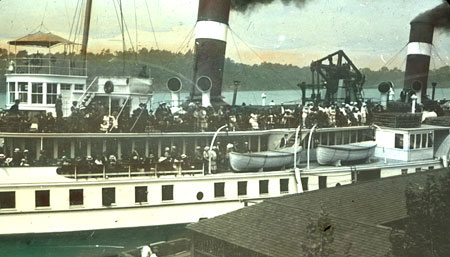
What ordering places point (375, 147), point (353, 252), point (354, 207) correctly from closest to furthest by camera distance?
point (353, 252)
point (354, 207)
point (375, 147)

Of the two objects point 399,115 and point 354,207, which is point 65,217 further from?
point 399,115

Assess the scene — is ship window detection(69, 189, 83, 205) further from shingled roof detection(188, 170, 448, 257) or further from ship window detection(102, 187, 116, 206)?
shingled roof detection(188, 170, 448, 257)

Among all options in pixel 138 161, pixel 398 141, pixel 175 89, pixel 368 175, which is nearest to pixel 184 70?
pixel 175 89

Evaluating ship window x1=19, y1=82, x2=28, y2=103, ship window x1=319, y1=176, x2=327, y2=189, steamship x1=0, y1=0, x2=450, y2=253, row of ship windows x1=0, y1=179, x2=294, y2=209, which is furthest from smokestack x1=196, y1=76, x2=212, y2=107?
ship window x1=19, y1=82, x2=28, y2=103

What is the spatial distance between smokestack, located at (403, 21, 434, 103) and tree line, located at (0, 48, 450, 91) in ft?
0.44

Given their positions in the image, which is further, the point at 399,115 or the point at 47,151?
the point at 399,115

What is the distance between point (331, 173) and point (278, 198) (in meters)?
0.38

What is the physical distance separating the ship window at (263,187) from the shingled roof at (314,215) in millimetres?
61

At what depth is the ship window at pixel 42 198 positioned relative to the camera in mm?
2623

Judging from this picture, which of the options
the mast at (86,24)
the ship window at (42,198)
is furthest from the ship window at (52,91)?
the ship window at (42,198)

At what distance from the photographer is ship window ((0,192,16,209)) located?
2574 mm

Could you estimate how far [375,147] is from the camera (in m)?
3.13

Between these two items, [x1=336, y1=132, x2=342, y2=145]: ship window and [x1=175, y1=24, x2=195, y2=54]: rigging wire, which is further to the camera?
[x1=336, y1=132, x2=342, y2=145]: ship window

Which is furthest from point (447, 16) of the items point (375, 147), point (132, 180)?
point (132, 180)
